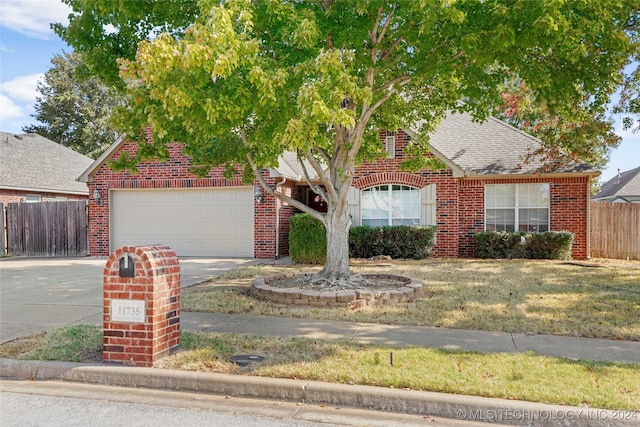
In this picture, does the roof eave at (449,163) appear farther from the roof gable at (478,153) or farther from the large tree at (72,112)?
the large tree at (72,112)

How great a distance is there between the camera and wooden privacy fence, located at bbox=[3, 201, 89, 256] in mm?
17297

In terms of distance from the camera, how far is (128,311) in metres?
5.05

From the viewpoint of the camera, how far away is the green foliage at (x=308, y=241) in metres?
13.8

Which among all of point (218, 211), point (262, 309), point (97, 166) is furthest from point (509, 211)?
point (97, 166)

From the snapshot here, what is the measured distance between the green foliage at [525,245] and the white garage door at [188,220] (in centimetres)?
764

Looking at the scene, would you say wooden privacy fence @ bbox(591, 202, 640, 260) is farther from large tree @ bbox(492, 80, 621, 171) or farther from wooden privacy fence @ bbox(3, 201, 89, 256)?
wooden privacy fence @ bbox(3, 201, 89, 256)

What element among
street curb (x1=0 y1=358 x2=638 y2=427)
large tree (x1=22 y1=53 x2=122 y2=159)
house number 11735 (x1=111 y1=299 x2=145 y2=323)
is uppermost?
large tree (x1=22 y1=53 x2=122 y2=159)

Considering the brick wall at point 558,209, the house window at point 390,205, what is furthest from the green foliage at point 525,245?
the house window at point 390,205

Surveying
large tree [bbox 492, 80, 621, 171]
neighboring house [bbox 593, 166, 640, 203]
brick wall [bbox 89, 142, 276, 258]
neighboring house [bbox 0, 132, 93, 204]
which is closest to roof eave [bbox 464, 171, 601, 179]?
large tree [bbox 492, 80, 621, 171]

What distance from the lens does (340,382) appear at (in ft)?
14.5

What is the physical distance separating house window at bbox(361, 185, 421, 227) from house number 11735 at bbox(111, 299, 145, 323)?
11.2 m

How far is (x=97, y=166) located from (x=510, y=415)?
16.1 metres

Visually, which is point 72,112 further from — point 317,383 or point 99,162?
point 317,383

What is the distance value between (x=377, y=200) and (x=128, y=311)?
11.4m
